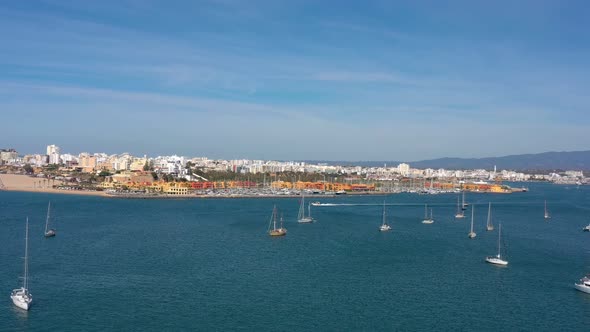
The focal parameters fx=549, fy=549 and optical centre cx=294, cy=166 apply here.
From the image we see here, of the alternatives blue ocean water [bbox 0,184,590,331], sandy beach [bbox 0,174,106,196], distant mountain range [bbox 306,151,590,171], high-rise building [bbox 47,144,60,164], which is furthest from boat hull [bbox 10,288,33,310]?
distant mountain range [bbox 306,151,590,171]

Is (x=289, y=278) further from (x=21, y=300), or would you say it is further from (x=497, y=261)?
(x=497, y=261)

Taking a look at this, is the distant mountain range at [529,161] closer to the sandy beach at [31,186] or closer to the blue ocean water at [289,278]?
Answer: the sandy beach at [31,186]

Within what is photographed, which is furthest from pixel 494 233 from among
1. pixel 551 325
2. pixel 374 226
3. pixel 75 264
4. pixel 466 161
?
pixel 466 161

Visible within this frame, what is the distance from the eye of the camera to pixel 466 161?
13825cm

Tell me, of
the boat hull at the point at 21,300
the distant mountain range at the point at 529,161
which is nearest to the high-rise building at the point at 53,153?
the boat hull at the point at 21,300

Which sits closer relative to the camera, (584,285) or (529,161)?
(584,285)

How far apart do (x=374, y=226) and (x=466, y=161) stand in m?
129

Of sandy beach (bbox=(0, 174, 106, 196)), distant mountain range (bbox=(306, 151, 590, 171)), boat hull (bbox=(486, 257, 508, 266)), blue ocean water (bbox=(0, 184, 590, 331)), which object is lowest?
blue ocean water (bbox=(0, 184, 590, 331))

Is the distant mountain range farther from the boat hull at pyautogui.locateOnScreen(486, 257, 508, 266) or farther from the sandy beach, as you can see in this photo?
the boat hull at pyautogui.locateOnScreen(486, 257, 508, 266)

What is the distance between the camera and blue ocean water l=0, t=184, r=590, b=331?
6902 millimetres

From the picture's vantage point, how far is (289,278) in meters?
8.93

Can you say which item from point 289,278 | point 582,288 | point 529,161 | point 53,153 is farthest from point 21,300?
point 529,161

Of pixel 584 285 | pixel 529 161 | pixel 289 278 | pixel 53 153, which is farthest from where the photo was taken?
pixel 529 161

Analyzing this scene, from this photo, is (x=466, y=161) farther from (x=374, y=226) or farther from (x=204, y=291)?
(x=204, y=291)
